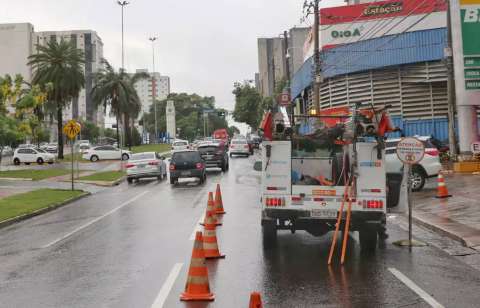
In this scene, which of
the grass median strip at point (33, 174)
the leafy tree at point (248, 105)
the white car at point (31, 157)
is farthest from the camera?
the leafy tree at point (248, 105)

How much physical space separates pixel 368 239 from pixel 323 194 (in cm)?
115

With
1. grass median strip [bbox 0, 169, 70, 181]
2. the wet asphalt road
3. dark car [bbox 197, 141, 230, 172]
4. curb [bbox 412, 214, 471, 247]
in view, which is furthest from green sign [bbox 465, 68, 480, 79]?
grass median strip [bbox 0, 169, 70, 181]

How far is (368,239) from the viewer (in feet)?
36.5

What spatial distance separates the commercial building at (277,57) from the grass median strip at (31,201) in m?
58.2

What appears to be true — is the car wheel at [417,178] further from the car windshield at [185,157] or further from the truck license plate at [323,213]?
the truck license plate at [323,213]

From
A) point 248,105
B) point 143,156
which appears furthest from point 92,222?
point 248,105

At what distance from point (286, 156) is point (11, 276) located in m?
5.00

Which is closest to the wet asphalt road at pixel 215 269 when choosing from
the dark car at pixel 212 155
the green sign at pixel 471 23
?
the green sign at pixel 471 23

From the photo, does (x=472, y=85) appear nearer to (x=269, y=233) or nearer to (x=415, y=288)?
(x=269, y=233)

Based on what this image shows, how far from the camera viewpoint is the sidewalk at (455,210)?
1310 centimetres

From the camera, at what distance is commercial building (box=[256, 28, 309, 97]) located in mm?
109275

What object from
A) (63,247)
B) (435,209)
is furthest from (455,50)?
(63,247)

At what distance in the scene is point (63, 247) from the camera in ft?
42.5

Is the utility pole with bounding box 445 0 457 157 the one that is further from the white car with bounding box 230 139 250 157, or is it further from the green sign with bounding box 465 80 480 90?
the white car with bounding box 230 139 250 157
